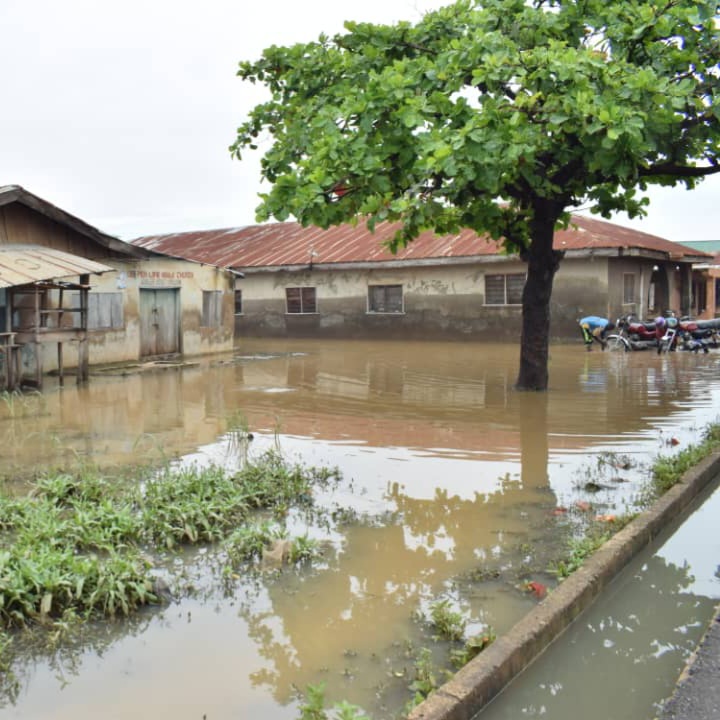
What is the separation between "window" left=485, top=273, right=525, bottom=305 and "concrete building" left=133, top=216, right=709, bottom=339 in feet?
0.10

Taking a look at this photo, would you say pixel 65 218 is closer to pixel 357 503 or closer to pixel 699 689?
pixel 357 503

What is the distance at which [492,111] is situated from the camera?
8.94 metres

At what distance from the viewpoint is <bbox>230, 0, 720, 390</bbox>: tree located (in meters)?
8.92

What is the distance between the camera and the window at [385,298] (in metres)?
26.3

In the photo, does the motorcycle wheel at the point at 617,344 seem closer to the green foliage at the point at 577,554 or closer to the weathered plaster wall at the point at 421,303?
the weathered plaster wall at the point at 421,303

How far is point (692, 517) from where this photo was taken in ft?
20.3

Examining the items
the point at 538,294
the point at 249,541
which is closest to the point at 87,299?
the point at 538,294

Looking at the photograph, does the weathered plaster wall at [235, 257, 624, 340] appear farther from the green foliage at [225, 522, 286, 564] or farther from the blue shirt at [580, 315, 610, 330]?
the green foliage at [225, 522, 286, 564]

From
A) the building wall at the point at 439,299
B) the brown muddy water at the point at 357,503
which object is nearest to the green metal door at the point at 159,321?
the brown muddy water at the point at 357,503

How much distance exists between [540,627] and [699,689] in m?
0.76

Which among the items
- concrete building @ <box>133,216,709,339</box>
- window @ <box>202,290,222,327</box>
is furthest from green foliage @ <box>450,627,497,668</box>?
concrete building @ <box>133,216,709,339</box>

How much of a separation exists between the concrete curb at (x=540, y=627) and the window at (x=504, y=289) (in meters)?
18.0

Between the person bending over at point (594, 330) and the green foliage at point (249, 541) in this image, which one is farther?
the person bending over at point (594, 330)

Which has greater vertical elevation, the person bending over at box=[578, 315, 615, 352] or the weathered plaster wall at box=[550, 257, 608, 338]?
the weathered plaster wall at box=[550, 257, 608, 338]
